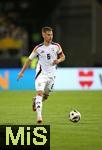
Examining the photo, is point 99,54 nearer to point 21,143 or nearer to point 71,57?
point 71,57

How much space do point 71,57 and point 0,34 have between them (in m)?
4.75

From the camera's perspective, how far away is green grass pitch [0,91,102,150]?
41.0 ft

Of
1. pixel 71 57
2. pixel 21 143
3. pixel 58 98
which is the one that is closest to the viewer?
pixel 21 143

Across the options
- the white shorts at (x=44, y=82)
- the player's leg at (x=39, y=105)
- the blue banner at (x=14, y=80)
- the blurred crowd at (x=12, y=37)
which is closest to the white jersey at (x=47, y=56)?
the white shorts at (x=44, y=82)

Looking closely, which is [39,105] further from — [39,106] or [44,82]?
[44,82]

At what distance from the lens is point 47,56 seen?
50.4ft

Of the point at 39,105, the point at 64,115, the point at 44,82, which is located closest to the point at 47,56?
the point at 44,82

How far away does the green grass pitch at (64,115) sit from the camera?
41.0ft

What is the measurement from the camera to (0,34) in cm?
3338

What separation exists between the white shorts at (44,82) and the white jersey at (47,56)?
4.7 inches

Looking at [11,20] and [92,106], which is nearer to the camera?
[92,106]

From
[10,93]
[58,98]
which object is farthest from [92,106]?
[10,93]

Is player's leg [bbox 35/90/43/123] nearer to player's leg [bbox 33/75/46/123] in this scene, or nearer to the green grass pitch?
player's leg [bbox 33/75/46/123]

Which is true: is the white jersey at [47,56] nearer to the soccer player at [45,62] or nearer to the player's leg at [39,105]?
the soccer player at [45,62]
